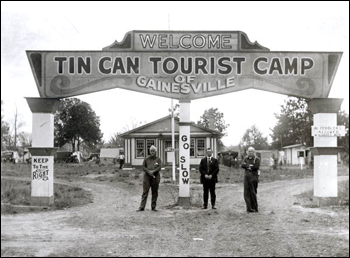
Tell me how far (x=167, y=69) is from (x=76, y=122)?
10.3 metres

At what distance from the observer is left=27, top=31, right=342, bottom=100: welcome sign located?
10.5m

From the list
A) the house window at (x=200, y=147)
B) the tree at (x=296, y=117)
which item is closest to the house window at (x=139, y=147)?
the house window at (x=200, y=147)

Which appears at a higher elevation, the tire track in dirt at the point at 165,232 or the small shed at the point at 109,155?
the small shed at the point at 109,155

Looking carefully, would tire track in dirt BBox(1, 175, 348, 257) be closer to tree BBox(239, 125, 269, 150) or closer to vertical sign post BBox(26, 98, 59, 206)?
vertical sign post BBox(26, 98, 59, 206)

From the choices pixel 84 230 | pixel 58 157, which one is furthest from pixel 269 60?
pixel 58 157

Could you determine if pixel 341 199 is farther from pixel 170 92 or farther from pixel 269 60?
pixel 170 92

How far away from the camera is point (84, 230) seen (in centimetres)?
783

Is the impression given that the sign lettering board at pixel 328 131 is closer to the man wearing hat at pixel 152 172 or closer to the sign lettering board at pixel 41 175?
the man wearing hat at pixel 152 172

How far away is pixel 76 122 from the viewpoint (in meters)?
19.8

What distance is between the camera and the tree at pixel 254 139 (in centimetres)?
6212

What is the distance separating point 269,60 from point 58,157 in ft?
87.6

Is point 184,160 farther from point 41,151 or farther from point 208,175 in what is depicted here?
point 41,151

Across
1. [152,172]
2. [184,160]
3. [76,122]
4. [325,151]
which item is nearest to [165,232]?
[152,172]

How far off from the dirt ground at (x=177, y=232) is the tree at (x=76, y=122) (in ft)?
28.3
